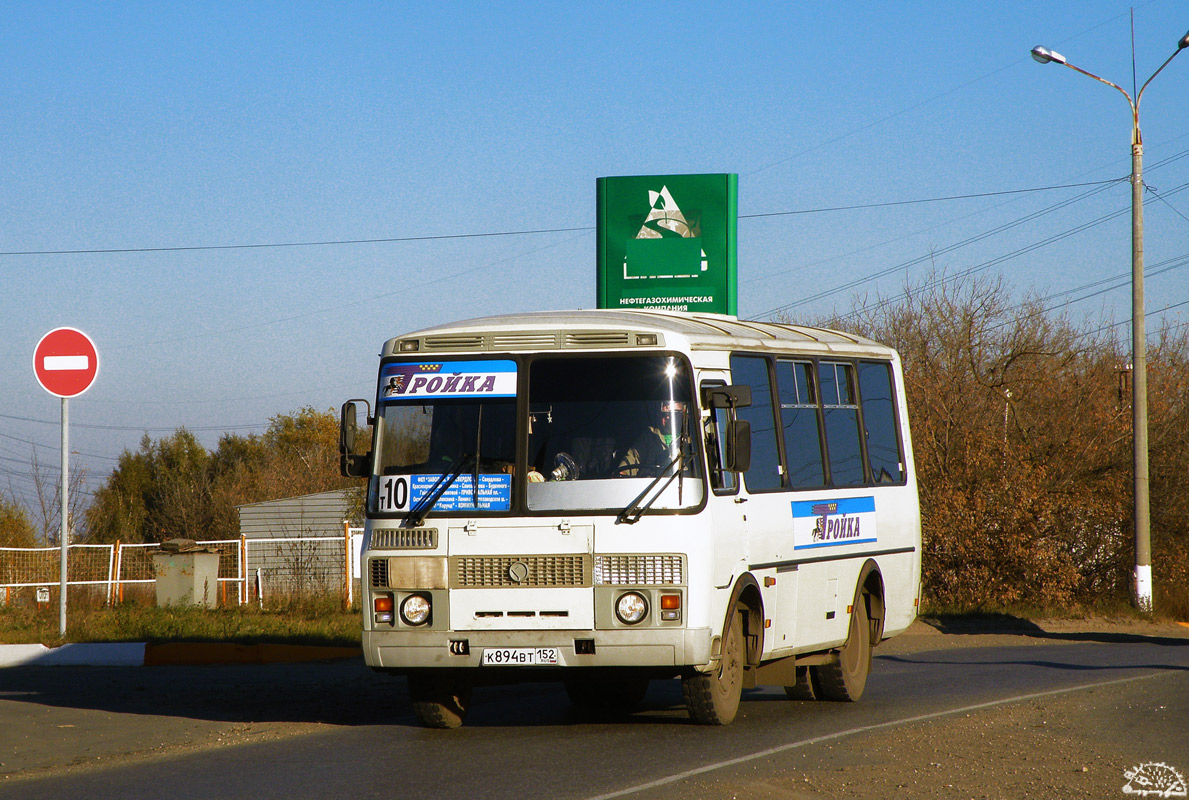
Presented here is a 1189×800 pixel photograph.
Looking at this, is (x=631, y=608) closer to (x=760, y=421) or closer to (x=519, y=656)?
(x=519, y=656)

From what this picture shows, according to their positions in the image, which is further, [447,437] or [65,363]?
[65,363]

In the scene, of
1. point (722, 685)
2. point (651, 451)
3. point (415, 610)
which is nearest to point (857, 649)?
point (722, 685)

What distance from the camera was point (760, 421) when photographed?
11.3 metres

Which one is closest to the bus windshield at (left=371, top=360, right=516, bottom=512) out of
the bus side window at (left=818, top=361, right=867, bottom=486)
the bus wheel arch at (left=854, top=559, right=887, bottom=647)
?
the bus side window at (left=818, top=361, right=867, bottom=486)

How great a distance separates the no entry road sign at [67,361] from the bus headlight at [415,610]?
269 inches

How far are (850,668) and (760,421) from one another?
2.69 metres

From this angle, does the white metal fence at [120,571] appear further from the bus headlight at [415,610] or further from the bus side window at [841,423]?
the bus headlight at [415,610]

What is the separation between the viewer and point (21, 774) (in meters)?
8.81

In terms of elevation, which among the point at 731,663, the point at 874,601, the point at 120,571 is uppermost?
the point at 874,601

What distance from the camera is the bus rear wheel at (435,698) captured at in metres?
10.5

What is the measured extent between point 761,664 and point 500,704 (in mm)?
2521

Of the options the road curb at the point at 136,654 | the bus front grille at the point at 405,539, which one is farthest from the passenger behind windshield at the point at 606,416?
the road curb at the point at 136,654

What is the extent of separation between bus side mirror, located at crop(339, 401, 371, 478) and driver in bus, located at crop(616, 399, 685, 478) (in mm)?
1891

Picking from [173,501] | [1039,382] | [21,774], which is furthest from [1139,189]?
[173,501]
